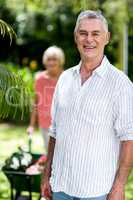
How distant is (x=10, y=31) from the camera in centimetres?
349

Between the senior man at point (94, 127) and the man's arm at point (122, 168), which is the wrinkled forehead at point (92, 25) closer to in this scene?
the senior man at point (94, 127)

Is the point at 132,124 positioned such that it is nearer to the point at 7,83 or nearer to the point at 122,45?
the point at 7,83

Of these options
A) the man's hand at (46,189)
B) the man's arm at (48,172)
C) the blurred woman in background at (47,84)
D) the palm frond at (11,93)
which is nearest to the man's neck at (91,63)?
the palm frond at (11,93)

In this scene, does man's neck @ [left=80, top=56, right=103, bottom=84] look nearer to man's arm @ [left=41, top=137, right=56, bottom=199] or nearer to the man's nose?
the man's nose

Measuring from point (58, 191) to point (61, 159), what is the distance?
7.9 inches

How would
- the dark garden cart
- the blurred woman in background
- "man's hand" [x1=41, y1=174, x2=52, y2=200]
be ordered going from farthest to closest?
the blurred woman in background, the dark garden cart, "man's hand" [x1=41, y1=174, x2=52, y2=200]

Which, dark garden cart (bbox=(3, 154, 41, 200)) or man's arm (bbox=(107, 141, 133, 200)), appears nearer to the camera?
man's arm (bbox=(107, 141, 133, 200))

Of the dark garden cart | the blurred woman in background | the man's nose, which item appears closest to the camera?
the man's nose

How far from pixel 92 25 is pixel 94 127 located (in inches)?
23.9

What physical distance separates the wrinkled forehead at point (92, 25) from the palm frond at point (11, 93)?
0.51 m

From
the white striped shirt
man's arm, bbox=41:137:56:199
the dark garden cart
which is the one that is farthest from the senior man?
the dark garden cart

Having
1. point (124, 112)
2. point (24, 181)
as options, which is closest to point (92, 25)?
point (124, 112)

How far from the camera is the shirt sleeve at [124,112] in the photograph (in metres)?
3.20

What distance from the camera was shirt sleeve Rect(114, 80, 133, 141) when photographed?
320 cm
